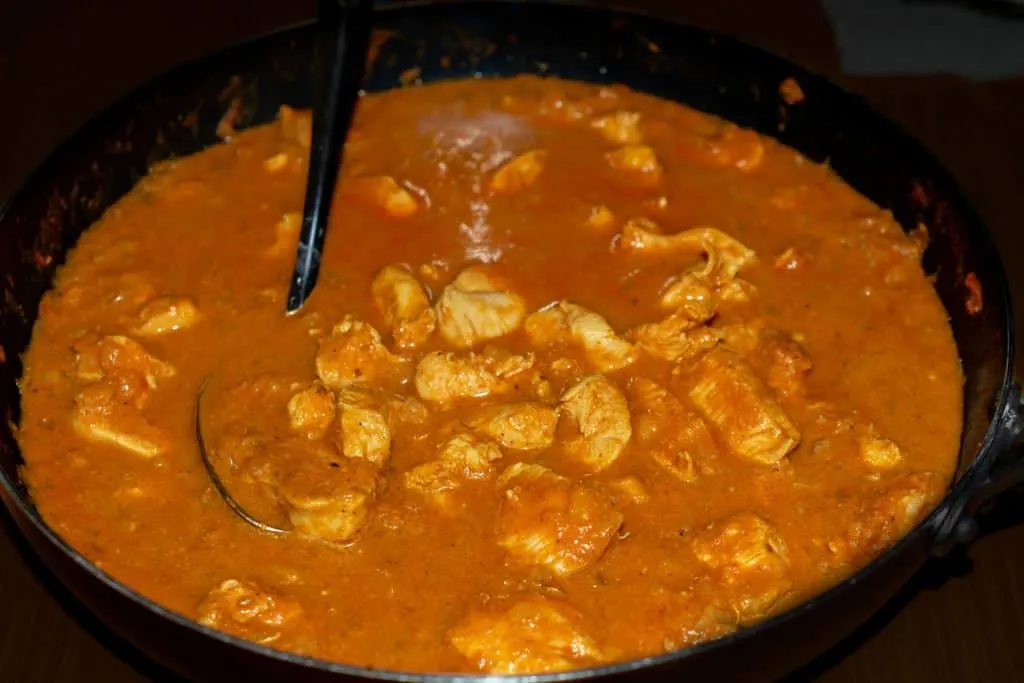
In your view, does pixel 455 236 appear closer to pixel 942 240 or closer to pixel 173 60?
pixel 942 240

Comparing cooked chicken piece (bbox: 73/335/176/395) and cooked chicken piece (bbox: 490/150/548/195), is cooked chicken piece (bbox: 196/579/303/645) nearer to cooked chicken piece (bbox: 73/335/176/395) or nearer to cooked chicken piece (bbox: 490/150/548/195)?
cooked chicken piece (bbox: 73/335/176/395)

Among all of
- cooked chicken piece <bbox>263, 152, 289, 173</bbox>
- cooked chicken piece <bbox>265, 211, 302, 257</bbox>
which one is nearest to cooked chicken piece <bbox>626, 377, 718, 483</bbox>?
cooked chicken piece <bbox>265, 211, 302, 257</bbox>

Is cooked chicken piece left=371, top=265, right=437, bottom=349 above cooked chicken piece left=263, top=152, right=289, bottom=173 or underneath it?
underneath

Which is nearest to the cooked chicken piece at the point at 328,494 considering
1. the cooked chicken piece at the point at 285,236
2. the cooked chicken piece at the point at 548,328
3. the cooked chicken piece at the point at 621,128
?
the cooked chicken piece at the point at 548,328

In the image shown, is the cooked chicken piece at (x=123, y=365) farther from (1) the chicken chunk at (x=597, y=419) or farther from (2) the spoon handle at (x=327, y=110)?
(1) the chicken chunk at (x=597, y=419)

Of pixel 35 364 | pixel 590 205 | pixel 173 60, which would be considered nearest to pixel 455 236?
pixel 590 205
